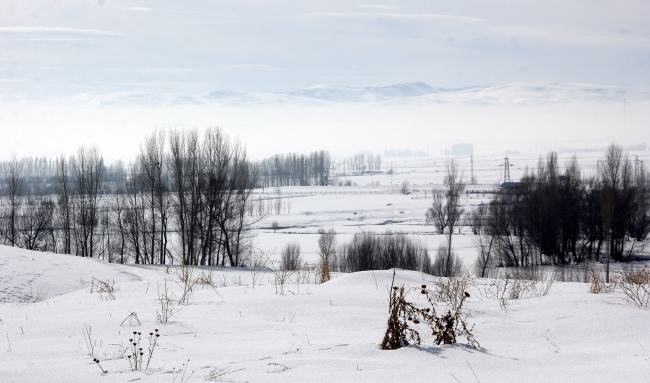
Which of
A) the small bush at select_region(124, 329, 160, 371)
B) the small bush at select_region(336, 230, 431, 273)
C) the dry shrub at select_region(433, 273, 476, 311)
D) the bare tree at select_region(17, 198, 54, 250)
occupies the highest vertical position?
the small bush at select_region(124, 329, 160, 371)

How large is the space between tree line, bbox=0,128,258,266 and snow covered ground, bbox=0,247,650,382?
907 inches

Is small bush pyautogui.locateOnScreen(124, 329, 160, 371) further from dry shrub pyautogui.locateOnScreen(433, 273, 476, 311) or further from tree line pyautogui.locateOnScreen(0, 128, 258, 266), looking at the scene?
tree line pyautogui.locateOnScreen(0, 128, 258, 266)

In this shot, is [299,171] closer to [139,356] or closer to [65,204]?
[65,204]

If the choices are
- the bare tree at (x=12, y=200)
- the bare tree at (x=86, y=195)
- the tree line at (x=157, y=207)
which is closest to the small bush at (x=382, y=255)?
the tree line at (x=157, y=207)

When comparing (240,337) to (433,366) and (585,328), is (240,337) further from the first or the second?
(585,328)

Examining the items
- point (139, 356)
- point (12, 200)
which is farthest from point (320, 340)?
point (12, 200)

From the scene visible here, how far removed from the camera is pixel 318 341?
154 inches

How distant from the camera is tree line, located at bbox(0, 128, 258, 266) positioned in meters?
29.4

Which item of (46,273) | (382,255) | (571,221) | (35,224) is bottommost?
(382,255)

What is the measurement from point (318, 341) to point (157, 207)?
29.8m

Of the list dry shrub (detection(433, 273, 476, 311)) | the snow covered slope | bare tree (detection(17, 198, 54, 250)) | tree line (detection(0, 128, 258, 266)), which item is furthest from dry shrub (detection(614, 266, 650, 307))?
bare tree (detection(17, 198, 54, 250))

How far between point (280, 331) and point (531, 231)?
38.3 meters

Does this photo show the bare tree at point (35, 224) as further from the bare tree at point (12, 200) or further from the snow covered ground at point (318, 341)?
the snow covered ground at point (318, 341)

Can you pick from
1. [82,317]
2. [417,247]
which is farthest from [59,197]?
[82,317]
